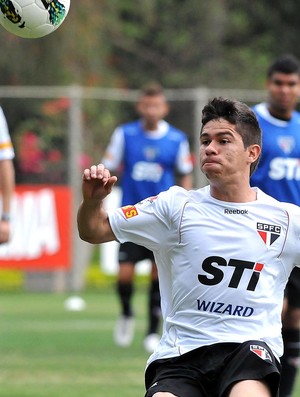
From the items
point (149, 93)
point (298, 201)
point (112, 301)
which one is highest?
point (149, 93)

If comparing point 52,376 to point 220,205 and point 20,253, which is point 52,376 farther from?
point 20,253

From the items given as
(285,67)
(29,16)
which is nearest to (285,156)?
(285,67)

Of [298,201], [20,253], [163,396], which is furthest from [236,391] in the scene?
[20,253]

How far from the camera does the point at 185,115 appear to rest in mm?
17656

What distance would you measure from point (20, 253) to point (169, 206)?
1148cm

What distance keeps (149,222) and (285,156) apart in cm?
288

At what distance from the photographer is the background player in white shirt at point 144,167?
11.1m

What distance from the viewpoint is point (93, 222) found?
5211mm

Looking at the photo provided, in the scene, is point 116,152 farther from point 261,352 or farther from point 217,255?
point 261,352

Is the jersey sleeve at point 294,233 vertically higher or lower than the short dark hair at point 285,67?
lower

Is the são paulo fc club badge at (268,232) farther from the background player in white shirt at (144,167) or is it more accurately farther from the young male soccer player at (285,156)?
the background player in white shirt at (144,167)

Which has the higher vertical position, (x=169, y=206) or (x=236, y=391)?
(x=169, y=206)

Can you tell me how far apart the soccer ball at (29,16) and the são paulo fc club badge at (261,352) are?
1953mm

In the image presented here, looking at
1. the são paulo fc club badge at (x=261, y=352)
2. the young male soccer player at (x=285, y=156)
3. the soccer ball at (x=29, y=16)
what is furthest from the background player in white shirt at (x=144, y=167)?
the são paulo fc club badge at (x=261, y=352)
